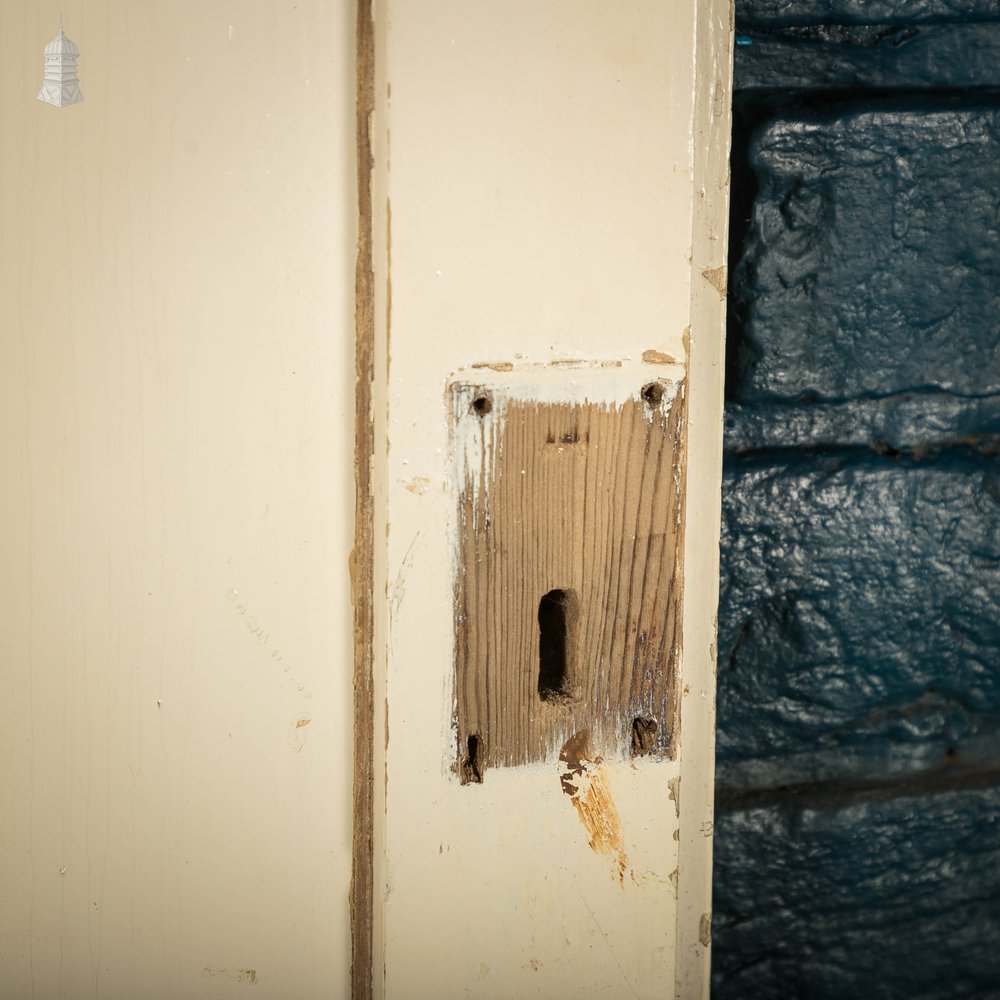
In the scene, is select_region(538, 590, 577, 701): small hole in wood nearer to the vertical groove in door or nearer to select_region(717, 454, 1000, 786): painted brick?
the vertical groove in door

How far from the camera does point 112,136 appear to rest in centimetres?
60

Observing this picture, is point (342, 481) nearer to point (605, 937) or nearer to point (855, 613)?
point (605, 937)

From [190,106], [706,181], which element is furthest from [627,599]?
[190,106]

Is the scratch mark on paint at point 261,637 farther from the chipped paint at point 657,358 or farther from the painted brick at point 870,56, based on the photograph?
the painted brick at point 870,56

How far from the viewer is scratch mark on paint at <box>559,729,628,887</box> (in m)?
0.67

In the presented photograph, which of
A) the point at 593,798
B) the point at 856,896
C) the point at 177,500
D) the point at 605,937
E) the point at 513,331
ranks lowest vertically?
the point at 856,896

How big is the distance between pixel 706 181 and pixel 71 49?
1.28 feet

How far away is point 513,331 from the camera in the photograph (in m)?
0.63

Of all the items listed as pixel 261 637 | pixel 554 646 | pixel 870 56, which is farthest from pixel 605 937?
pixel 870 56

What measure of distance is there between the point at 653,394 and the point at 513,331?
3.9 inches

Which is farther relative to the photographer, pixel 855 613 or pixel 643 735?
pixel 855 613

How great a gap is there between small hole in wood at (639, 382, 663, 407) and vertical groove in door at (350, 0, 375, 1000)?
17cm

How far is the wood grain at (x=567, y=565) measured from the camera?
0.64 m

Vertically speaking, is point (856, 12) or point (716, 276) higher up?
point (856, 12)
